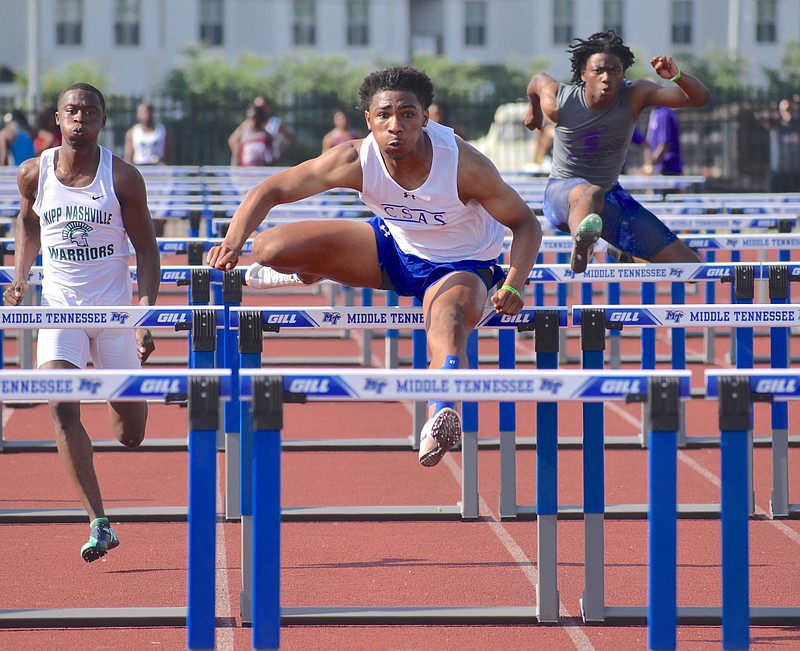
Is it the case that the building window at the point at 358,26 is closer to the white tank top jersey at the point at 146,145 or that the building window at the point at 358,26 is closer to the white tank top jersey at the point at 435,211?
the white tank top jersey at the point at 146,145

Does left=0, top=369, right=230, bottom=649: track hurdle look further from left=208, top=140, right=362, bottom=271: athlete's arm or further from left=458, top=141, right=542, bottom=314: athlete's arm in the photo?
left=458, top=141, right=542, bottom=314: athlete's arm

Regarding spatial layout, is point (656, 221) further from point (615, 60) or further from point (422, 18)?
point (422, 18)

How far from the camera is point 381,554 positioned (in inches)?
241

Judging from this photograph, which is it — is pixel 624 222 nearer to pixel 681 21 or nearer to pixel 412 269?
pixel 412 269

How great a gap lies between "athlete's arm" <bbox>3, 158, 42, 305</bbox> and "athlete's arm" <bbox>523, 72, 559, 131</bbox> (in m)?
3.05

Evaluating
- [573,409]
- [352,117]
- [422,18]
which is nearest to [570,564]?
[573,409]

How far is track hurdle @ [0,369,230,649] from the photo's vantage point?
12.2 feet

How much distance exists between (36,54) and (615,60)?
81.9 feet

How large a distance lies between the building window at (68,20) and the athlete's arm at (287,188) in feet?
174

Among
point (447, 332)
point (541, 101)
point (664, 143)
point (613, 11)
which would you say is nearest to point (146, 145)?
point (664, 143)

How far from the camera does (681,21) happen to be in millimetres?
60062

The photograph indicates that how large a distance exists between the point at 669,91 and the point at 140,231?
3136mm

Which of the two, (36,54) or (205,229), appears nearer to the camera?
(205,229)

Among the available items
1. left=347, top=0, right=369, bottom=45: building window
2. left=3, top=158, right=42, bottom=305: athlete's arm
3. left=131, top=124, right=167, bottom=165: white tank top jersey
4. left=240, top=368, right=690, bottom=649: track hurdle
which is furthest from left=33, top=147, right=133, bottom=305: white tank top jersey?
left=347, top=0, right=369, bottom=45: building window
